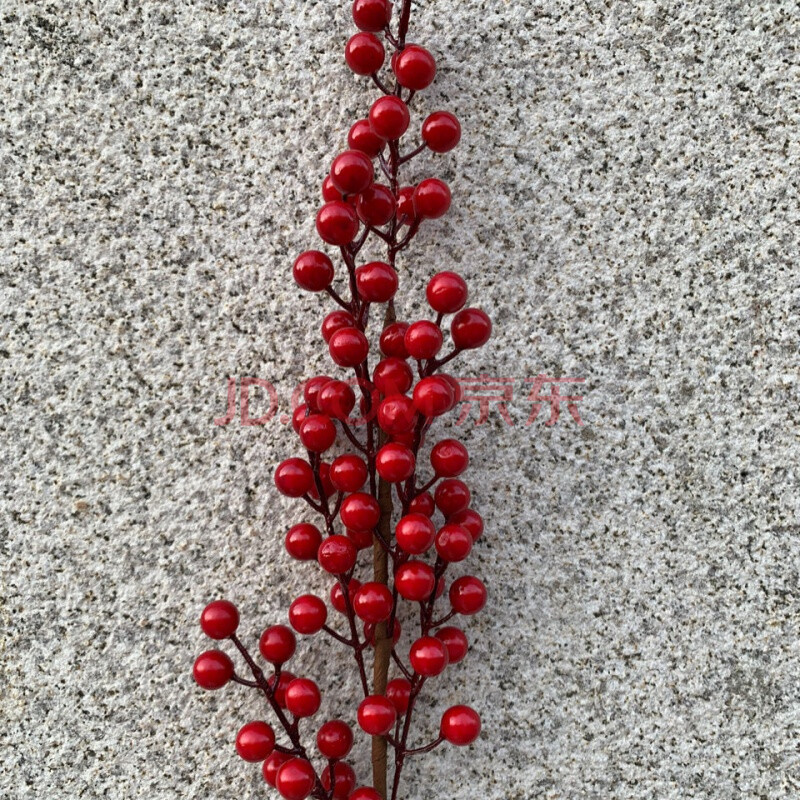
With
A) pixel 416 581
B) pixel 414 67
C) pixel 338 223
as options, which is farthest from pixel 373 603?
pixel 414 67

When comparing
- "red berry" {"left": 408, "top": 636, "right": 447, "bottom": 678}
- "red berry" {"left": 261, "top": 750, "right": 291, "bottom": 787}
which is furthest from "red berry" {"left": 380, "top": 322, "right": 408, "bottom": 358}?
"red berry" {"left": 261, "top": 750, "right": 291, "bottom": 787}

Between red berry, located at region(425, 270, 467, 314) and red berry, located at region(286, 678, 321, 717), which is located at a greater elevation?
red berry, located at region(425, 270, 467, 314)

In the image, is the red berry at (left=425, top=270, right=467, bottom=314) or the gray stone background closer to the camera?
the red berry at (left=425, top=270, right=467, bottom=314)

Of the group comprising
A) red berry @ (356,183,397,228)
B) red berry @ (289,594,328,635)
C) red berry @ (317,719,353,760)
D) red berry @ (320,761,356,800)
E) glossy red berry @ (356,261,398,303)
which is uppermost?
red berry @ (356,183,397,228)

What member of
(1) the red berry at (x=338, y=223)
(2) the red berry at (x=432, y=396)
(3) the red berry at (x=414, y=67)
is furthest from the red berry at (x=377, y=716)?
(3) the red berry at (x=414, y=67)

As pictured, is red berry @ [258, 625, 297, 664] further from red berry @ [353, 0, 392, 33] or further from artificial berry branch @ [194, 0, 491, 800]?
red berry @ [353, 0, 392, 33]

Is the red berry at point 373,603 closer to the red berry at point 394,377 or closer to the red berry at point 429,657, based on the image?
the red berry at point 429,657

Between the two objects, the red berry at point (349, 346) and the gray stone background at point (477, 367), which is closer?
the red berry at point (349, 346)
